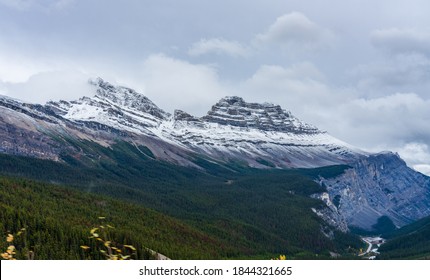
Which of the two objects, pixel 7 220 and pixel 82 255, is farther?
pixel 7 220

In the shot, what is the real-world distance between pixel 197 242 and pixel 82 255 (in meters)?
79.4

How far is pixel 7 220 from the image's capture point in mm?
118438

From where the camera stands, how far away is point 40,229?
11594 cm

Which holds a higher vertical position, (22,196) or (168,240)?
(22,196)

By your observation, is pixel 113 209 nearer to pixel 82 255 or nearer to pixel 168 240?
pixel 168 240

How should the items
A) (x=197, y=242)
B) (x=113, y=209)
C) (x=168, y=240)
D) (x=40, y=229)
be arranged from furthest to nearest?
1. (x=113, y=209)
2. (x=197, y=242)
3. (x=168, y=240)
4. (x=40, y=229)

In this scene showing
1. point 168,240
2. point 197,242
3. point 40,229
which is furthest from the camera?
point 197,242
